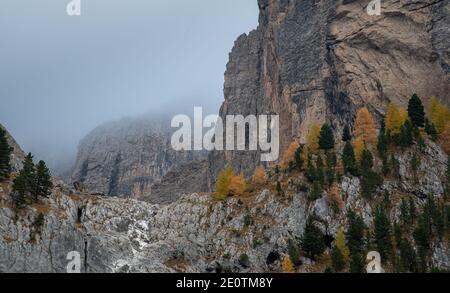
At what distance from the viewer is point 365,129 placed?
133 metres

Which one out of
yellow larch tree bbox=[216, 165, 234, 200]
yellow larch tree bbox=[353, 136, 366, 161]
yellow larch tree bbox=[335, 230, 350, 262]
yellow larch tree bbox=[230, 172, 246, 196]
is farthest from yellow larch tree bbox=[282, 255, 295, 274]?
yellow larch tree bbox=[353, 136, 366, 161]

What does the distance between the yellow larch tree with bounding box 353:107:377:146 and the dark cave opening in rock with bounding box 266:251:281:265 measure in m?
35.7

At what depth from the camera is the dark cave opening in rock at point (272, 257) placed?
11219cm

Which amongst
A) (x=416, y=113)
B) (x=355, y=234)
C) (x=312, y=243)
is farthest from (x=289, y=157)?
(x=355, y=234)

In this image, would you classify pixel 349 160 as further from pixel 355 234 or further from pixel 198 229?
pixel 198 229

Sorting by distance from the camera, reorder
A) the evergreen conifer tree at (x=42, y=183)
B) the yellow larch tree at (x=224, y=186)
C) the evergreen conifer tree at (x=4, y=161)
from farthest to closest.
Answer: the yellow larch tree at (x=224, y=186) < the evergreen conifer tree at (x=4, y=161) < the evergreen conifer tree at (x=42, y=183)

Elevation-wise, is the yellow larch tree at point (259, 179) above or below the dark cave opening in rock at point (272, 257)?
above

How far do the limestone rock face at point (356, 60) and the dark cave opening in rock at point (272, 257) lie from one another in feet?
191

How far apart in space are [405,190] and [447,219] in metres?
14.3

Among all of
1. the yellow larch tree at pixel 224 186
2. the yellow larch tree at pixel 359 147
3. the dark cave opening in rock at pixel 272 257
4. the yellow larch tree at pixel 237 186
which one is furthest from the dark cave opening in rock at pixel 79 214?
the yellow larch tree at pixel 359 147

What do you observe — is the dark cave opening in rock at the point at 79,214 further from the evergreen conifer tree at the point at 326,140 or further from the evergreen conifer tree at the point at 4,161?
the evergreen conifer tree at the point at 326,140

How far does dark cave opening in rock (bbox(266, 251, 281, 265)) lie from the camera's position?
4417 inches

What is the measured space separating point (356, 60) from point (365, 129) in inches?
1333
